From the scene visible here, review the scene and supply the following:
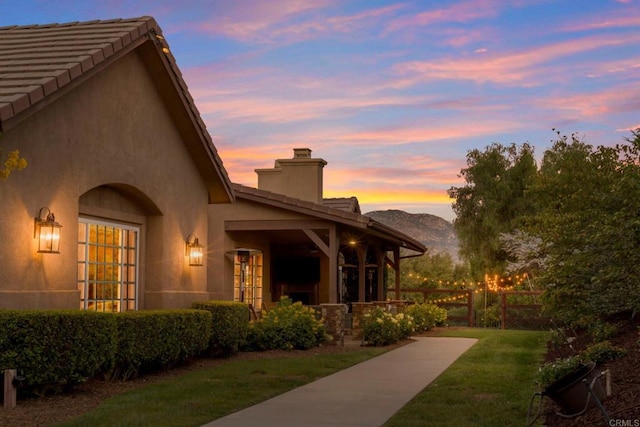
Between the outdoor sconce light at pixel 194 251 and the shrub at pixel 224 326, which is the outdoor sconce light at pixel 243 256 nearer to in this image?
the outdoor sconce light at pixel 194 251

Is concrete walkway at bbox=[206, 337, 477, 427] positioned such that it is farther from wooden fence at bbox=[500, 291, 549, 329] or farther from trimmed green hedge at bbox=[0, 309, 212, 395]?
wooden fence at bbox=[500, 291, 549, 329]

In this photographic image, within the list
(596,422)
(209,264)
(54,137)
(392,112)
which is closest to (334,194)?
(392,112)

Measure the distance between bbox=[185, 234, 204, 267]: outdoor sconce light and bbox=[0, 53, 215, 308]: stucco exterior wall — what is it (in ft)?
0.50

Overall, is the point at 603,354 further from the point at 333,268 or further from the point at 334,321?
the point at 333,268

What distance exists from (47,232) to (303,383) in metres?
4.48

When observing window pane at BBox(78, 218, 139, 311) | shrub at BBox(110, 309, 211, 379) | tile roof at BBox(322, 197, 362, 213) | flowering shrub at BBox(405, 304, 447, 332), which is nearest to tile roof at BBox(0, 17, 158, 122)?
window pane at BBox(78, 218, 139, 311)

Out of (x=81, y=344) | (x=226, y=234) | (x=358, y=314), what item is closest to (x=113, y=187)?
(x=81, y=344)

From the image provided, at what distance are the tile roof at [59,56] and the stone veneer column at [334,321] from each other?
18.9 ft

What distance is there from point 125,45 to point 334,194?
41447mm

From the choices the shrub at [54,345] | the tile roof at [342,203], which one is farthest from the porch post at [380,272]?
the shrub at [54,345]

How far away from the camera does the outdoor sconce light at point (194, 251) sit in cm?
1767

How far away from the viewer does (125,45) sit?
14.4 meters

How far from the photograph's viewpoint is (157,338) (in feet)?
45.8

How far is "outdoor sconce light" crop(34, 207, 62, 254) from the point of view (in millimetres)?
12258
